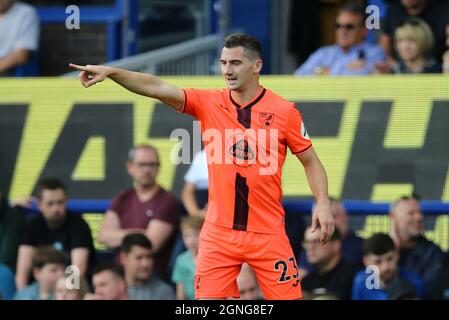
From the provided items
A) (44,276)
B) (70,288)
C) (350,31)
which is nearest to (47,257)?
(44,276)

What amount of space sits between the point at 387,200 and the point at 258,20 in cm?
410

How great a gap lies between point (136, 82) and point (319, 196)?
1.29m

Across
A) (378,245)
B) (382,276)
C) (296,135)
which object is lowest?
(382,276)

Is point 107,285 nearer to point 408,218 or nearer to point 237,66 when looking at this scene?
point 408,218

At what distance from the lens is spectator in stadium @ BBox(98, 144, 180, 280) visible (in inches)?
393

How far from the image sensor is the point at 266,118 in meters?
7.67

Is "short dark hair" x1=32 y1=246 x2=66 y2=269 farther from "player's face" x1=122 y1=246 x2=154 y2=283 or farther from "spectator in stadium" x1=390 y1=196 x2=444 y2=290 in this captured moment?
"spectator in stadium" x1=390 y1=196 x2=444 y2=290

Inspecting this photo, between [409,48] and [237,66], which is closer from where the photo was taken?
[237,66]

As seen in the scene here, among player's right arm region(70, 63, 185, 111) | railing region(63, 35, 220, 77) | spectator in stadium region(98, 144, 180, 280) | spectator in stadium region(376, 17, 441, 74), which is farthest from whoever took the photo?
railing region(63, 35, 220, 77)

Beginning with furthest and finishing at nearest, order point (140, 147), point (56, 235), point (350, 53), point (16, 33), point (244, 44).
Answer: point (16, 33) → point (350, 53) → point (140, 147) → point (56, 235) → point (244, 44)

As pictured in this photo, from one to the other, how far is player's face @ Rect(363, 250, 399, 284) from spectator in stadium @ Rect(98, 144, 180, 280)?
1.54 m

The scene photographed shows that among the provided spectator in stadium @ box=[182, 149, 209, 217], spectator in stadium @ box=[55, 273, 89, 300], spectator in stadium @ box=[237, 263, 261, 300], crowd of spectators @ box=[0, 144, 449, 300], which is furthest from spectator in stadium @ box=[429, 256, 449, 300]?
spectator in stadium @ box=[55, 273, 89, 300]
